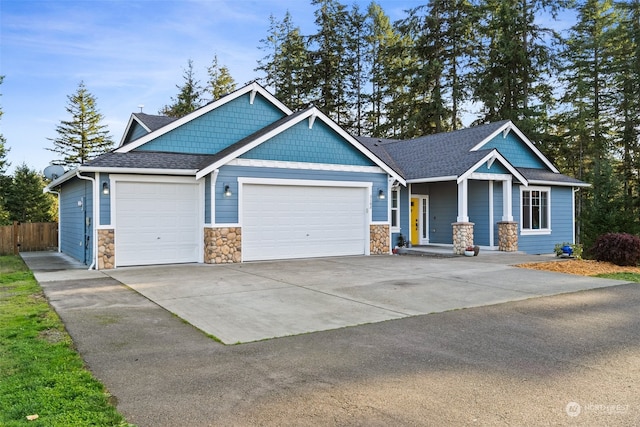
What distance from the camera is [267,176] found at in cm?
1390

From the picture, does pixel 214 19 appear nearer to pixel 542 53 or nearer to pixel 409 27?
pixel 409 27

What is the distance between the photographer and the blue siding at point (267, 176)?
13.1 meters

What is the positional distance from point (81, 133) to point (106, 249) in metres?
34.5

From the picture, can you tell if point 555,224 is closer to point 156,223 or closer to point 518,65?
point 518,65

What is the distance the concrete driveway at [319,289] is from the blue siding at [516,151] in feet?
21.1

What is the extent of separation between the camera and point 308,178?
14.6 metres

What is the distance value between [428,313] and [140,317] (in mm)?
4134

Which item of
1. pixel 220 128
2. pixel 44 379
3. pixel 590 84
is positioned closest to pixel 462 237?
pixel 220 128

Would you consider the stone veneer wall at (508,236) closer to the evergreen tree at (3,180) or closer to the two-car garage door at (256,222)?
the two-car garage door at (256,222)

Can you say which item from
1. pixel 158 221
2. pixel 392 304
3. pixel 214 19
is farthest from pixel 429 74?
pixel 392 304

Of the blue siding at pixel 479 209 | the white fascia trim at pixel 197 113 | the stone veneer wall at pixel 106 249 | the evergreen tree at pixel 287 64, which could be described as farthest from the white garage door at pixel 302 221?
the evergreen tree at pixel 287 64

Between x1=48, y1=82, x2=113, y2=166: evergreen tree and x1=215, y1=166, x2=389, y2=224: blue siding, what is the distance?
33105 mm

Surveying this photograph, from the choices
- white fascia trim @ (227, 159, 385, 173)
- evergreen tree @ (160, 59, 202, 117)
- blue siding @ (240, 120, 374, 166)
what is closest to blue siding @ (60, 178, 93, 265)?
white fascia trim @ (227, 159, 385, 173)

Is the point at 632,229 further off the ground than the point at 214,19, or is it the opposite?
the point at 214,19
